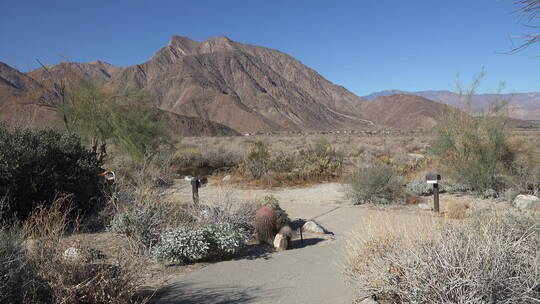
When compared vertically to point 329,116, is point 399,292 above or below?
below

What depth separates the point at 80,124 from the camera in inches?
692

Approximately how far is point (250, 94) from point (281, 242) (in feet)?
391

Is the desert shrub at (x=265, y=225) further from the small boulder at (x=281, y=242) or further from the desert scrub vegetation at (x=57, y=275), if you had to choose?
the desert scrub vegetation at (x=57, y=275)

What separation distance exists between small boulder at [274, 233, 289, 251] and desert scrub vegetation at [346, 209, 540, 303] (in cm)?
311

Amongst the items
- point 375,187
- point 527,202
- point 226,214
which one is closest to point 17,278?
point 226,214

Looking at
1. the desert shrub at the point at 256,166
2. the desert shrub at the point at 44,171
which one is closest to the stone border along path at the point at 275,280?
the desert shrub at the point at 44,171

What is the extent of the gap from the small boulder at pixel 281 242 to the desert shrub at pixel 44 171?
13.2 feet

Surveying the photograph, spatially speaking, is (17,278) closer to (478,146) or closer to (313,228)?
(313,228)

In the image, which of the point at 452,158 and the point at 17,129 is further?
the point at 452,158

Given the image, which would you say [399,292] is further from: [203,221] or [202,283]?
[203,221]

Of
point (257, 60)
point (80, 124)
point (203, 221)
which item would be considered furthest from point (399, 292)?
point (257, 60)

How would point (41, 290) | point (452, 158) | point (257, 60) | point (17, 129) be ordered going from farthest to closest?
point (257, 60) < point (452, 158) < point (17, 129) < point (41, 290)

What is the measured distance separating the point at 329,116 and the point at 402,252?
423 feet

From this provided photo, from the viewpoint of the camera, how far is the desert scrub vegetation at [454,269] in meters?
3.59
